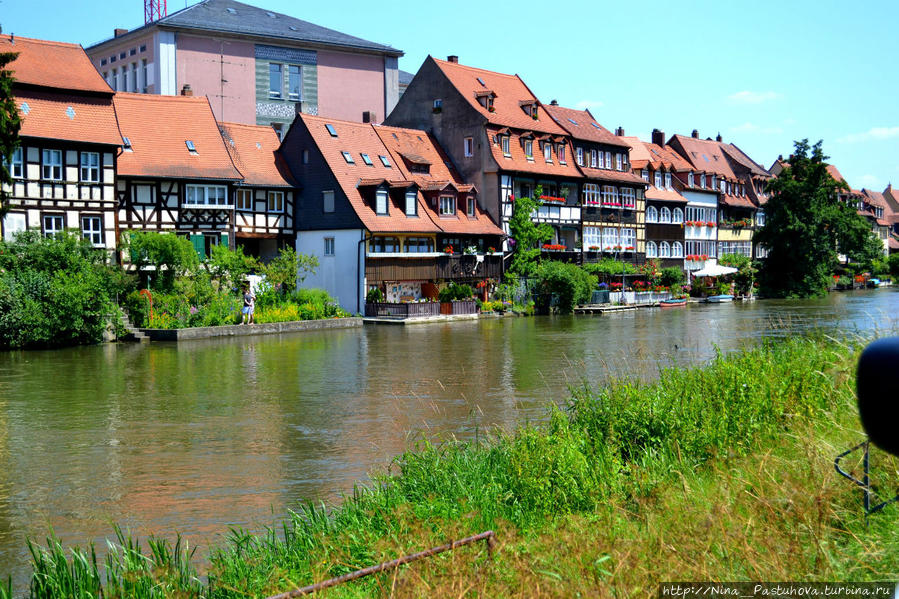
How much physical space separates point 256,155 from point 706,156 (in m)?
47.9

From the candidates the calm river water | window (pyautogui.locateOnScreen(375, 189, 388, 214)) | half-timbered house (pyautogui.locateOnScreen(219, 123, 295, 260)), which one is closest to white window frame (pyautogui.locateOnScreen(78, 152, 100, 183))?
half-timbered house (pyautogui.locateOnScreen(219, 123, 295, 260))

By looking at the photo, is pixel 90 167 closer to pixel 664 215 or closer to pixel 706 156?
pixel 664 215

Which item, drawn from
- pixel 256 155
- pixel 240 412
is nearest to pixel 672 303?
pixel 256 155

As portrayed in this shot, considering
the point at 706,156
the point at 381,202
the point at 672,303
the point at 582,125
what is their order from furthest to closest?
the point at 706,156, the point at 582,125, the point at 672,303, the point at 381,202

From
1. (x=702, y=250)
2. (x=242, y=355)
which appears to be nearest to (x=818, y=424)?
(x=242, y=355)

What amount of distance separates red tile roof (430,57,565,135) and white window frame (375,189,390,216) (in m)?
10.3

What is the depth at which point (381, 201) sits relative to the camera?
45.5 m

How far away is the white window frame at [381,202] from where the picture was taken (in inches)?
1778

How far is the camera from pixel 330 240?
4550 cm

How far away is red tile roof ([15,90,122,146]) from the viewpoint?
35.5 m

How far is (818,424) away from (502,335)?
2650 cm

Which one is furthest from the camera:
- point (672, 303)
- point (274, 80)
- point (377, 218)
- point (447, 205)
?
point (274, 80)

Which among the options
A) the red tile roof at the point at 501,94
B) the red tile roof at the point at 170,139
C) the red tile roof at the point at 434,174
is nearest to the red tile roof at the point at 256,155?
the red tile roof at the point at 170,139

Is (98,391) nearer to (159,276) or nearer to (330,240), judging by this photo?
(159,276)
